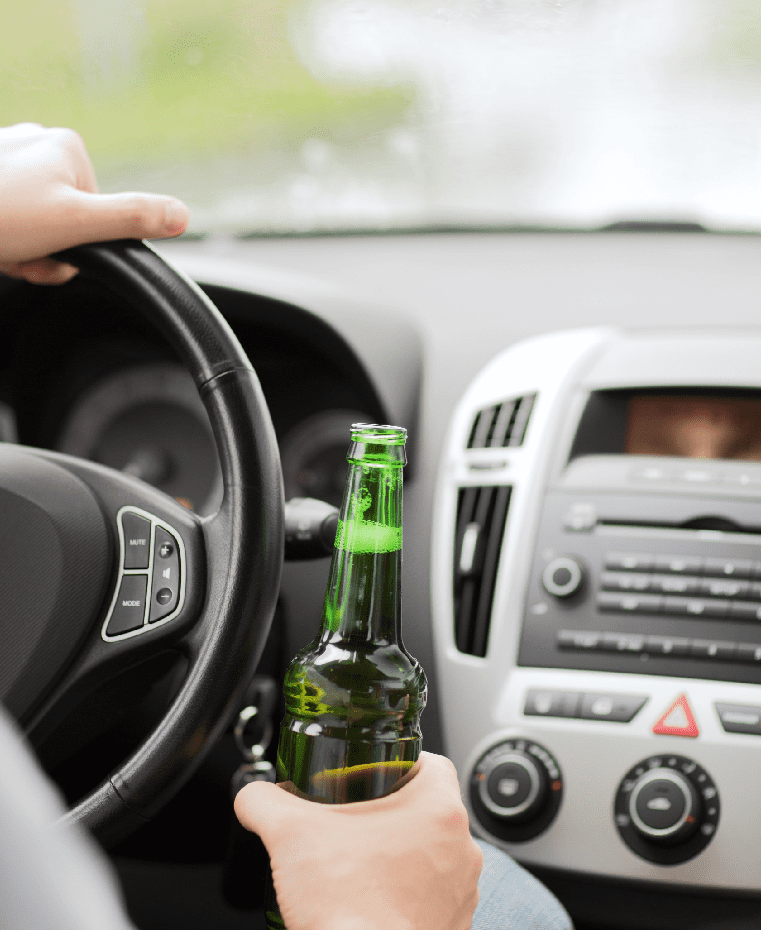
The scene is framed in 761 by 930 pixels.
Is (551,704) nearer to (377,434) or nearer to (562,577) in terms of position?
(562,577)

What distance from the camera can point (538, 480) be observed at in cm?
121

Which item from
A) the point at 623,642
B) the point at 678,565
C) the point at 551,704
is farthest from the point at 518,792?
the point at 678,565

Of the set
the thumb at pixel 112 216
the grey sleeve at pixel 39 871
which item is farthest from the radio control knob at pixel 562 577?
the grey sleeve at pixel 39 871

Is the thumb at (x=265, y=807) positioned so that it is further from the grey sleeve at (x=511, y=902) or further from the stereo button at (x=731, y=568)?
the stereo button at (x=731, y=568)

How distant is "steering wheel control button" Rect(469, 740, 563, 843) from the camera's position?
3.57 ft

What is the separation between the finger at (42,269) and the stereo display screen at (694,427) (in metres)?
0.77

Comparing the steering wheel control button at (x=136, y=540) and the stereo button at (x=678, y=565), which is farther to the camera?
the stereo button at (x=678, y=565)

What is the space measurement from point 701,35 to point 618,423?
560 mm

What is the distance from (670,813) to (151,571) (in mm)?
657

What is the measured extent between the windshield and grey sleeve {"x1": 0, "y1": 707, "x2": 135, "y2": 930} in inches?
50.3

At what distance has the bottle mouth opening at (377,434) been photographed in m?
0.62

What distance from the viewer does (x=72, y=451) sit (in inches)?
66.9

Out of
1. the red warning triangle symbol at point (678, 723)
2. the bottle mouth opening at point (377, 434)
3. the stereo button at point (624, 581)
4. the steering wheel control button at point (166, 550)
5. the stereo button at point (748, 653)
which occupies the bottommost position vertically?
the red warning triangle symbol at point (678, 723)

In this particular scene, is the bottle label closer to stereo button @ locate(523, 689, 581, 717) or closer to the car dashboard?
the car dashboard
